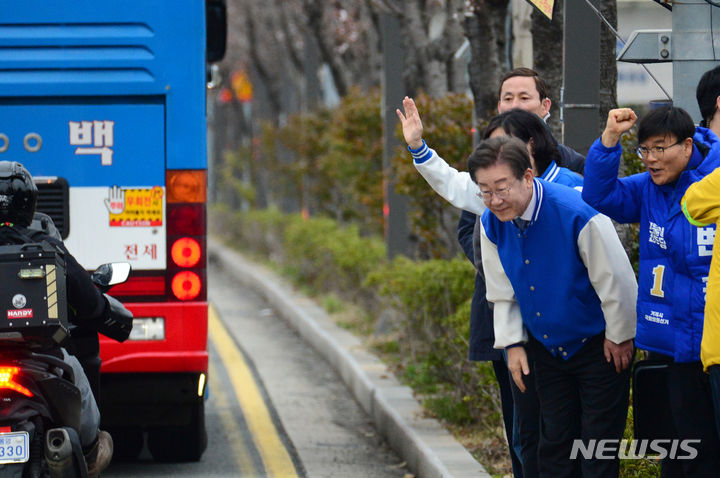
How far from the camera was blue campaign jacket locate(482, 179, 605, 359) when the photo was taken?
4770mm

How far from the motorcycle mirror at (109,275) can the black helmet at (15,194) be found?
1.17ft

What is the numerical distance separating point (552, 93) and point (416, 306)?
90.5 inches

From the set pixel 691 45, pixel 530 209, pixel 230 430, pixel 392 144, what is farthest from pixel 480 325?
pixel 392 144

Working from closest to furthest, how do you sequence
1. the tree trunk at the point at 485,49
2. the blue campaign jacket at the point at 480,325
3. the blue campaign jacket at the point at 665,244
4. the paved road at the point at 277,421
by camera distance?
the blue campaign jacket at the point at 665,244 < the blue campaign jacket at the point at 480,325 < the paved road at the point at 277,421 < the tree trunk at the point at 485,49

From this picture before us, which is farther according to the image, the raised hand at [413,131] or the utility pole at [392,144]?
the utility pole at [392,144]

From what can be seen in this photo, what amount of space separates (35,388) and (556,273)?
1.94m

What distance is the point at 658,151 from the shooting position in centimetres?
458

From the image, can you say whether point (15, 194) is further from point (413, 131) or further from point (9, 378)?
point (413, 131)

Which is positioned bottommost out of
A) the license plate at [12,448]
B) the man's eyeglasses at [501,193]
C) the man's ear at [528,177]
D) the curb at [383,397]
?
the curb at [383,397]

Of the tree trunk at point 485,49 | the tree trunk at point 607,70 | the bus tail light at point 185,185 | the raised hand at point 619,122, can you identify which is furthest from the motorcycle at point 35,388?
the tree trunk at point 485,49

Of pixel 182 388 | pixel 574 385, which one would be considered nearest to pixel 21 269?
pixel 574 385

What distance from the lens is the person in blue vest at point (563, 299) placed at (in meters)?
4.68

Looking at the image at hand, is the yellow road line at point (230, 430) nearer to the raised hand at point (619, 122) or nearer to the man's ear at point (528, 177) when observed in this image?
the man's ear at point (528, 177)

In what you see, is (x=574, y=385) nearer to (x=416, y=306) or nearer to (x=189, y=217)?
(x=189, y=217)
